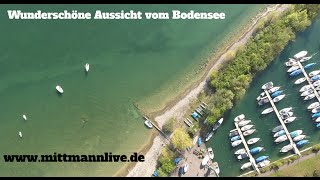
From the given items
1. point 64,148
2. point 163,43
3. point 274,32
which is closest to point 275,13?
point 274,32

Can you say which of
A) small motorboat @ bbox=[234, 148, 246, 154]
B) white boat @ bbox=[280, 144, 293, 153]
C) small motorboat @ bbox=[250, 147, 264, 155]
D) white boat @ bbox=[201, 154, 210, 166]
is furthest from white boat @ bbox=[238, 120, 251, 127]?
white boat @ bbox=[201, 154, 210, 166]

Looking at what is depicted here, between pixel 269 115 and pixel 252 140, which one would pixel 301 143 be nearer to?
pixel 269 115

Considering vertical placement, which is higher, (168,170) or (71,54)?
(71,54)

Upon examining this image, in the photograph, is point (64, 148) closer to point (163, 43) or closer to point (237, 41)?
point (163, 43)

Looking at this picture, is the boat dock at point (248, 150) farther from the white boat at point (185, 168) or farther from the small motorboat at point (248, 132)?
the white boat at point (185, 168)

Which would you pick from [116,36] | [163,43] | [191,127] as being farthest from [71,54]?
[191,127]
